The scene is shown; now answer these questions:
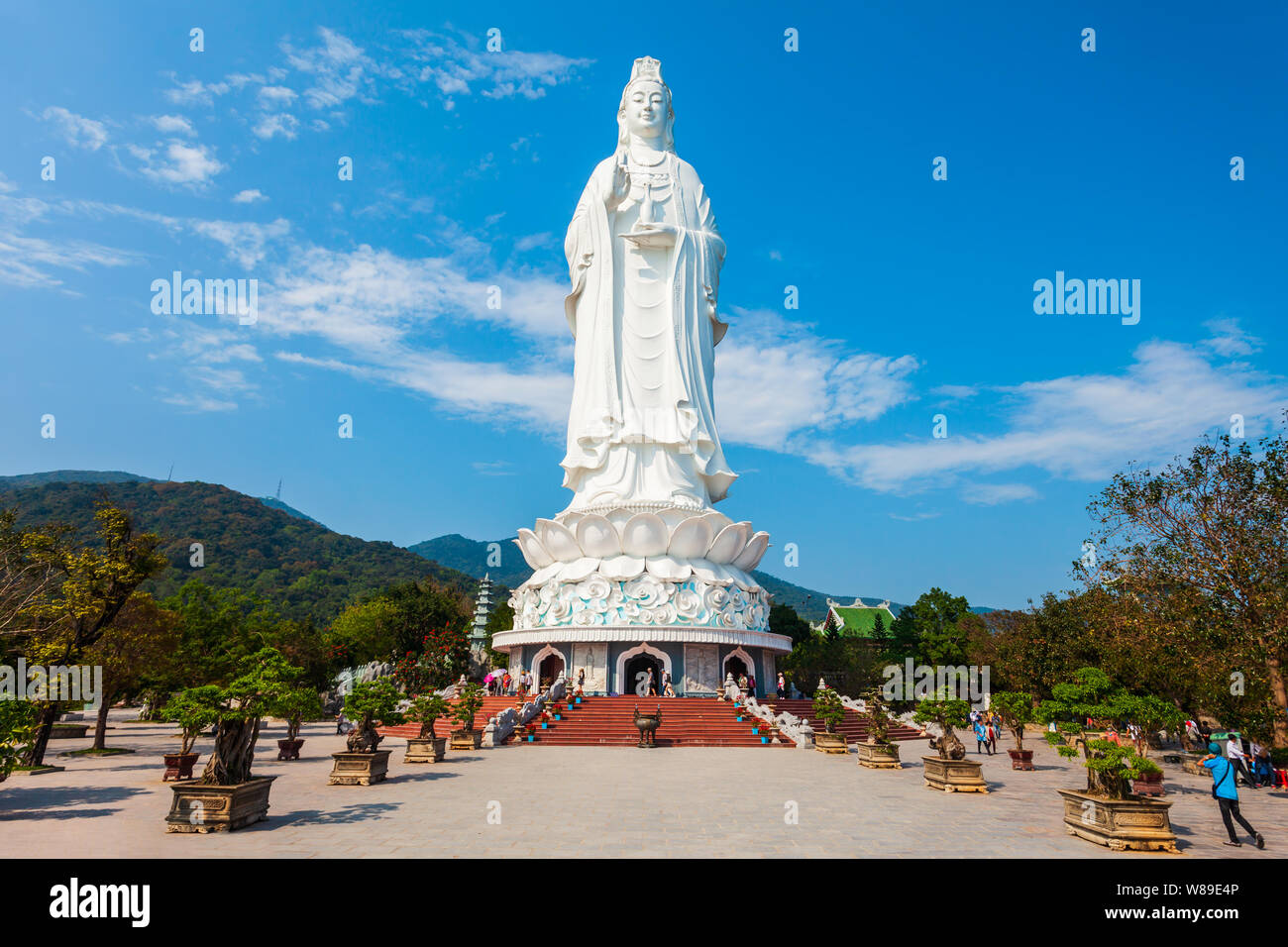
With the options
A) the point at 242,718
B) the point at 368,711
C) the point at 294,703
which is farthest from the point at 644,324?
the point at 242,718

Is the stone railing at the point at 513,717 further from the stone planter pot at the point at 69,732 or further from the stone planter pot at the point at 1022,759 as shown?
the stone planter pot at the point at 69,732

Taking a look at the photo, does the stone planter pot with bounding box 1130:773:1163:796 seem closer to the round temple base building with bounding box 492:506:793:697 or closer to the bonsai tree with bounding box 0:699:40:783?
the round temple base building with bounding box 492:506:793:697

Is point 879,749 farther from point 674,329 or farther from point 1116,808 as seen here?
point 674,329

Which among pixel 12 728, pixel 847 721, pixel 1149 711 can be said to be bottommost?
pixel 847 721

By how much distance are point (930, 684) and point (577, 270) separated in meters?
27.1

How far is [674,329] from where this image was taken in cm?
3078

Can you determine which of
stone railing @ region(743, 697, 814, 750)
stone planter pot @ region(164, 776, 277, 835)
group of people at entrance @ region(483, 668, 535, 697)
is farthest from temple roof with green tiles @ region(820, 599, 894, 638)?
stone planter pot @ region(164, 776, 277, 835)

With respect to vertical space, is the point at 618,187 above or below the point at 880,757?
above

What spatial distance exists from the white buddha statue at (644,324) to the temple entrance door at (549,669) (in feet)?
18.5

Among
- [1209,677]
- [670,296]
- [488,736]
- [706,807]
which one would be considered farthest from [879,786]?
[670,296]

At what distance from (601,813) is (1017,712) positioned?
30.8ft

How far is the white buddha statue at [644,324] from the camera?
97.7 ft

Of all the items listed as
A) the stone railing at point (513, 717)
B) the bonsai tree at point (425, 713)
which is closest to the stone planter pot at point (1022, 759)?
the stone railing at point (513, 717)
